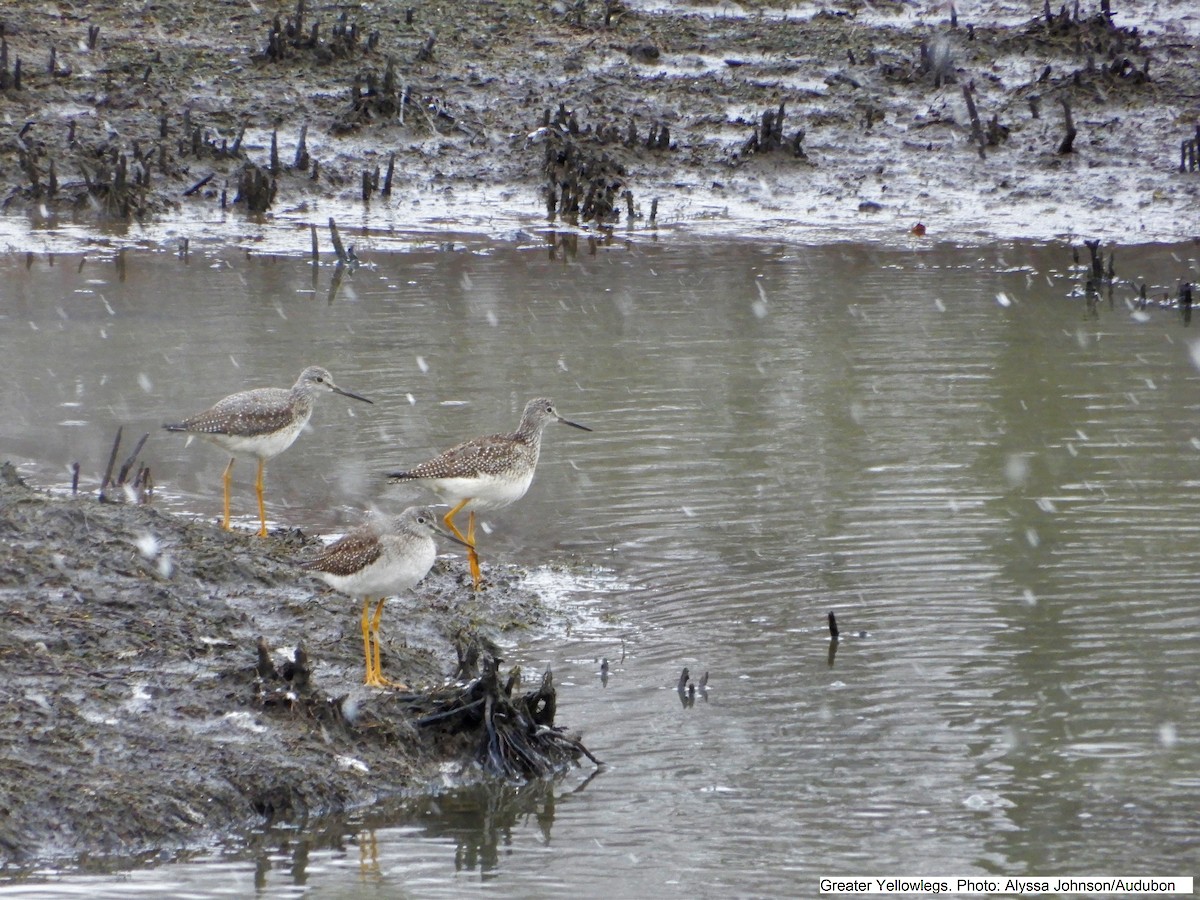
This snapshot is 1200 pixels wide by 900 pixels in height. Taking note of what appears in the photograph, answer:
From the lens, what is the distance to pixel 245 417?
999 centimetres

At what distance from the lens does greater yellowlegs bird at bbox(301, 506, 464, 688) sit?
7.73 meters

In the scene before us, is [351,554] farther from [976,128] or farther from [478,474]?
[976,128]

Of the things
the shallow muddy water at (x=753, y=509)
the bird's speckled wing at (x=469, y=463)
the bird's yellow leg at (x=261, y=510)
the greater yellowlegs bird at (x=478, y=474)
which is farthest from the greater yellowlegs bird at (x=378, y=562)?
the bird's yellow leg at (x=261, y=510)

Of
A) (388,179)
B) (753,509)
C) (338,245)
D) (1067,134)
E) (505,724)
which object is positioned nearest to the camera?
(505,724)

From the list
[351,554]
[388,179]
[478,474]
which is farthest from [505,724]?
[388,179]

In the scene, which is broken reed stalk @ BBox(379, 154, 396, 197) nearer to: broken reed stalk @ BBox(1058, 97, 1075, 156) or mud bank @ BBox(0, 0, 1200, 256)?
mud bank @ BBox(0, 0, 1200, 256)

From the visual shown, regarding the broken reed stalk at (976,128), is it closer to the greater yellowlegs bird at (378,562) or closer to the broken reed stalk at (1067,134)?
the broken reed stalk at (1067,134)

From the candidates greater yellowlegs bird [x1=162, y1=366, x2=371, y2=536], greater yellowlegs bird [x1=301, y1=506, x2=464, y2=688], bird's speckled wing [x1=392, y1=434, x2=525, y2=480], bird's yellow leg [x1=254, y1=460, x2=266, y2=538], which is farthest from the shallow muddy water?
greater yellowlegs bird [x1=301, y1=506, x2=464, y2=688]

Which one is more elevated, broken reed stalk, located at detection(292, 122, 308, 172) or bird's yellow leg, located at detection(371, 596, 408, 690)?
broken reed stalk, located at detection(292, 122, 308, 172)

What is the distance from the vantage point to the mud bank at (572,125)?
64.4 feet

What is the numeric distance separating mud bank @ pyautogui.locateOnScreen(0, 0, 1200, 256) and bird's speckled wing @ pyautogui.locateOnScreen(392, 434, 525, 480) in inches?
353

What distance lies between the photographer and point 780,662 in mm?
8289

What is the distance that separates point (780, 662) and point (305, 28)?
17.7 m

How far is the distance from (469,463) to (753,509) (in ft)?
6.19
